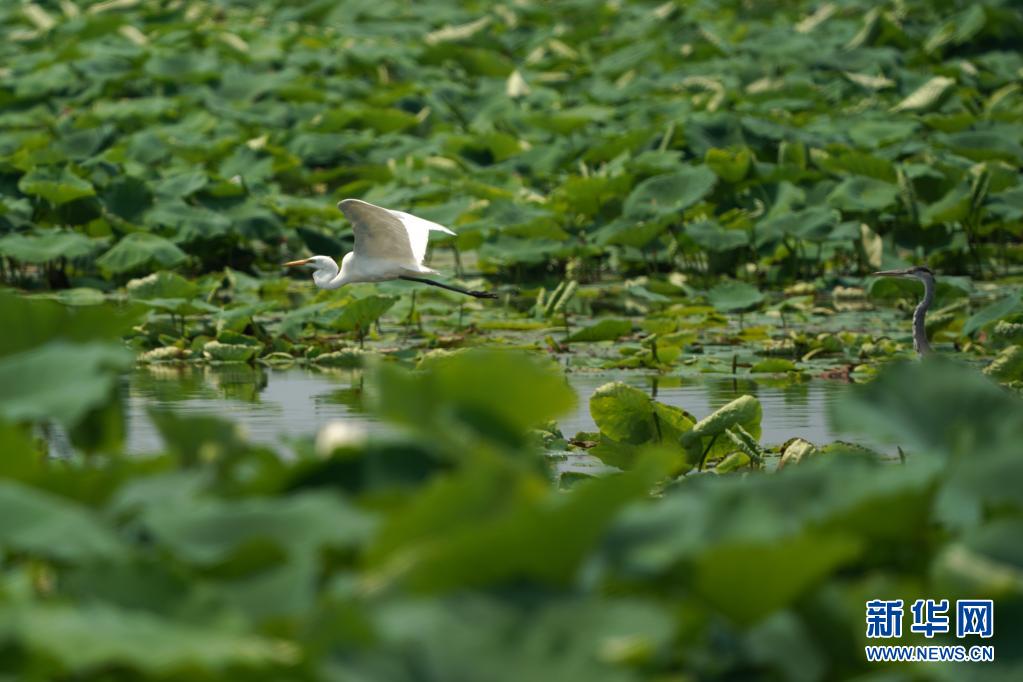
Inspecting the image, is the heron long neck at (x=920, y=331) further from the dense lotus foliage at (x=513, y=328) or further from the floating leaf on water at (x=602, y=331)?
the floating leaf on water at (x=602, y=331)

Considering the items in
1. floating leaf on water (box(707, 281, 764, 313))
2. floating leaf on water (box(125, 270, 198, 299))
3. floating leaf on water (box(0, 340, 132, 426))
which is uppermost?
floating leaf on water (box(0, 340, 132, 426))

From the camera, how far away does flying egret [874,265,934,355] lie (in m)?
5.40

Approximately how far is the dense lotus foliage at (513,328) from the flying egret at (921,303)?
19 cm

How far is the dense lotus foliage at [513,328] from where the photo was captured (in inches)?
60.4

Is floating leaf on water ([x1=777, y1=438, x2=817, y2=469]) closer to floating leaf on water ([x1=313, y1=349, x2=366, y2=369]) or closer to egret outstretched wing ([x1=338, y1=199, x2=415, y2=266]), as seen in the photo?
floating leaf on water ([x1=313, y1=349, x2=366, y2=369])

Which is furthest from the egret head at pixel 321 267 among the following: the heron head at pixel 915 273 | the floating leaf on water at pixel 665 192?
the heron head at pixel 915 273

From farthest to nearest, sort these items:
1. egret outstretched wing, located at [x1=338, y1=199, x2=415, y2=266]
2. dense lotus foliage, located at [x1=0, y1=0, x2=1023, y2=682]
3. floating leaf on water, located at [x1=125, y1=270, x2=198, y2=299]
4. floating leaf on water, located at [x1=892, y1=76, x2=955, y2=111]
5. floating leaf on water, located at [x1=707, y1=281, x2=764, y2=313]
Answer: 1. floating leaf on water, located at [x1=892, y1=76, x2=955, y2=111]
2. floating leaf on water, located at [x1=707, y1=281, x2=764, y2=313]
3. floating leaf on water, located at [x1=125, y1=270, x2=198, y2=299]
4. egret outstretched wing, located at [x1=338, y1=199, x2=415, y2=266]
5. dense lotus foliage, located at [x1=0, y1=0, x2=1023, y2=682]

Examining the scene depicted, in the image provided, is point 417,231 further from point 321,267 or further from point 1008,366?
point 1008,366

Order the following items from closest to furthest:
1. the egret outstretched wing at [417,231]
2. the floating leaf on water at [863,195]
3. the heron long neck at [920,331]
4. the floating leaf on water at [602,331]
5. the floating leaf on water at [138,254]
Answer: the heron long neck at [920,331] < the floating leaf on water at [602,331] < the egret outstretched wing at [417,231] < the floating leaf on water at [138,254] < the floating leaf on water at [863,195]

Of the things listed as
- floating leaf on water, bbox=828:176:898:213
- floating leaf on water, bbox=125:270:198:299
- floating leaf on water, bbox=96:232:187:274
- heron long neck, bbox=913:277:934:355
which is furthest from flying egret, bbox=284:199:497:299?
heron long neck, bbox=913:277:934:355

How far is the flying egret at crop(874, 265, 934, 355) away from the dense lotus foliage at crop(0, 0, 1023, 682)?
19cm

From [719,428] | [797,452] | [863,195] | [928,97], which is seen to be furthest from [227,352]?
[928,97]

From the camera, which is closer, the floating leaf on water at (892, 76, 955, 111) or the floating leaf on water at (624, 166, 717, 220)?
the floating leaf on water at (624, 166, 717, 220)

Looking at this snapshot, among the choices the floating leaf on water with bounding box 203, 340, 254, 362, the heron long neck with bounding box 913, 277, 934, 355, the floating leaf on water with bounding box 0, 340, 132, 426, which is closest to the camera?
the floating leaf on water with bounding box 0, 340, 132, 426
